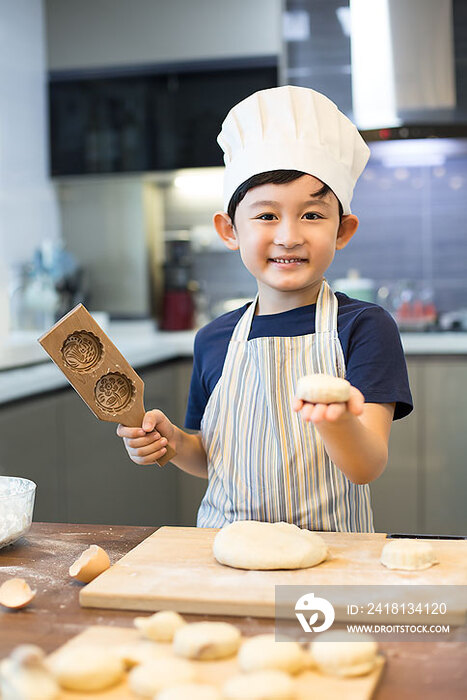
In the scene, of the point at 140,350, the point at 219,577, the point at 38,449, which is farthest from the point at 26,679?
the point at 140,350

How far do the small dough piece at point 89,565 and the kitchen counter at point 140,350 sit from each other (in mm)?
1165

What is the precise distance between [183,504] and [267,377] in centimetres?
192

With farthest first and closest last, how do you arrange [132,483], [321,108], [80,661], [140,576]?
[132,483], [321,108], [140,576], [80,661]

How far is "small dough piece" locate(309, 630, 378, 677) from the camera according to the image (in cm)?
58

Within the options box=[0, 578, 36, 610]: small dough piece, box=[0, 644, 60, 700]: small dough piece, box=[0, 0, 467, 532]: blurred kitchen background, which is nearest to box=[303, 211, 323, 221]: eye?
box=[0, 578, 36, 610]: small dough piece

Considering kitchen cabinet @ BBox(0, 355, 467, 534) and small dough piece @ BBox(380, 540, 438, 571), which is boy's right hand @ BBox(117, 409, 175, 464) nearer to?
small dough piece @ BBox(380, 540, 438, 571)

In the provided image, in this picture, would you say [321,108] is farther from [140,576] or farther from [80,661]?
[80,661]

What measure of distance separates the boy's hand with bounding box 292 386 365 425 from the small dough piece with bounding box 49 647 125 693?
0.30 m

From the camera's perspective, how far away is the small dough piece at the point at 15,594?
0.73 metres

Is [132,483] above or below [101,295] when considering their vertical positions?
below

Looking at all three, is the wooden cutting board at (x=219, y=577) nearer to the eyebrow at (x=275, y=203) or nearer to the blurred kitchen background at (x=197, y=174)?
the eyebrow at (x=275, y=203)

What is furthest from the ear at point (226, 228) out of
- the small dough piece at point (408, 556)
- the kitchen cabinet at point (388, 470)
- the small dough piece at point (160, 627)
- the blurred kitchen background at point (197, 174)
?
the blurred kitchen background at point (197, 174)

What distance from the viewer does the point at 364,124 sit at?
9.43 feet

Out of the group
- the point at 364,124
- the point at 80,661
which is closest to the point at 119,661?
the point at 80,661
